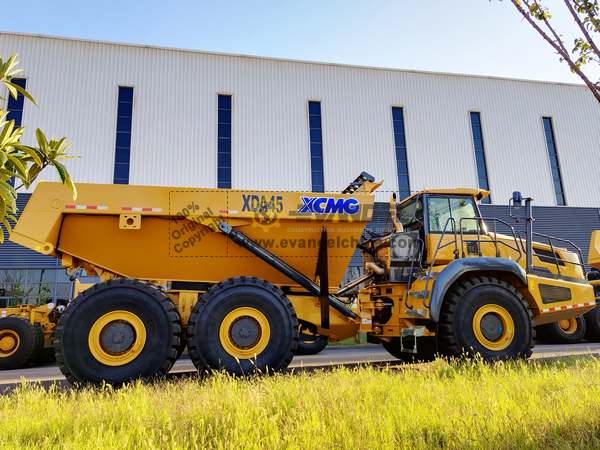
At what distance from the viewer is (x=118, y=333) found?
4.98 metres

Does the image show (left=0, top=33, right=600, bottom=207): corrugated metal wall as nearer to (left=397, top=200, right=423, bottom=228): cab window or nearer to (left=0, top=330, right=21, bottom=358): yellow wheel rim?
(left=0, top=330, right=21, bottom=358): yellow wheel rim

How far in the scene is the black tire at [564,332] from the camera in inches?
429

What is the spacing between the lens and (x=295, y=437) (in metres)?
2.59

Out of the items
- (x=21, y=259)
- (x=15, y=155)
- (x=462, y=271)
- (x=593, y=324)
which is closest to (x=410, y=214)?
(x=462, y=271)

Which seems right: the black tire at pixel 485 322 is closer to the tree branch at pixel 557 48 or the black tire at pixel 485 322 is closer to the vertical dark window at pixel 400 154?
the tree branch at pixel 557 48

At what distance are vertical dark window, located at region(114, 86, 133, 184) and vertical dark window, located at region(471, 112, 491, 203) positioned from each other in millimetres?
19537

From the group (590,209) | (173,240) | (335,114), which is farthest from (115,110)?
(590,209)

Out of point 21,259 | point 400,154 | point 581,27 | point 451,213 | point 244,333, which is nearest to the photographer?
point 581,27

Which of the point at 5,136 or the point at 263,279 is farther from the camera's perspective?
the point at 263,279

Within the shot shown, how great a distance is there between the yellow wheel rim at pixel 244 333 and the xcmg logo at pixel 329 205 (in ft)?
5.67

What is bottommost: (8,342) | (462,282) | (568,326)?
(568,326)

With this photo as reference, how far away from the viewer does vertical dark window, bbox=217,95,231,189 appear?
20.4 meters

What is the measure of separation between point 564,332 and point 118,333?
11578 millimetres

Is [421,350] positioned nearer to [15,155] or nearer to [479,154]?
[15,155]
